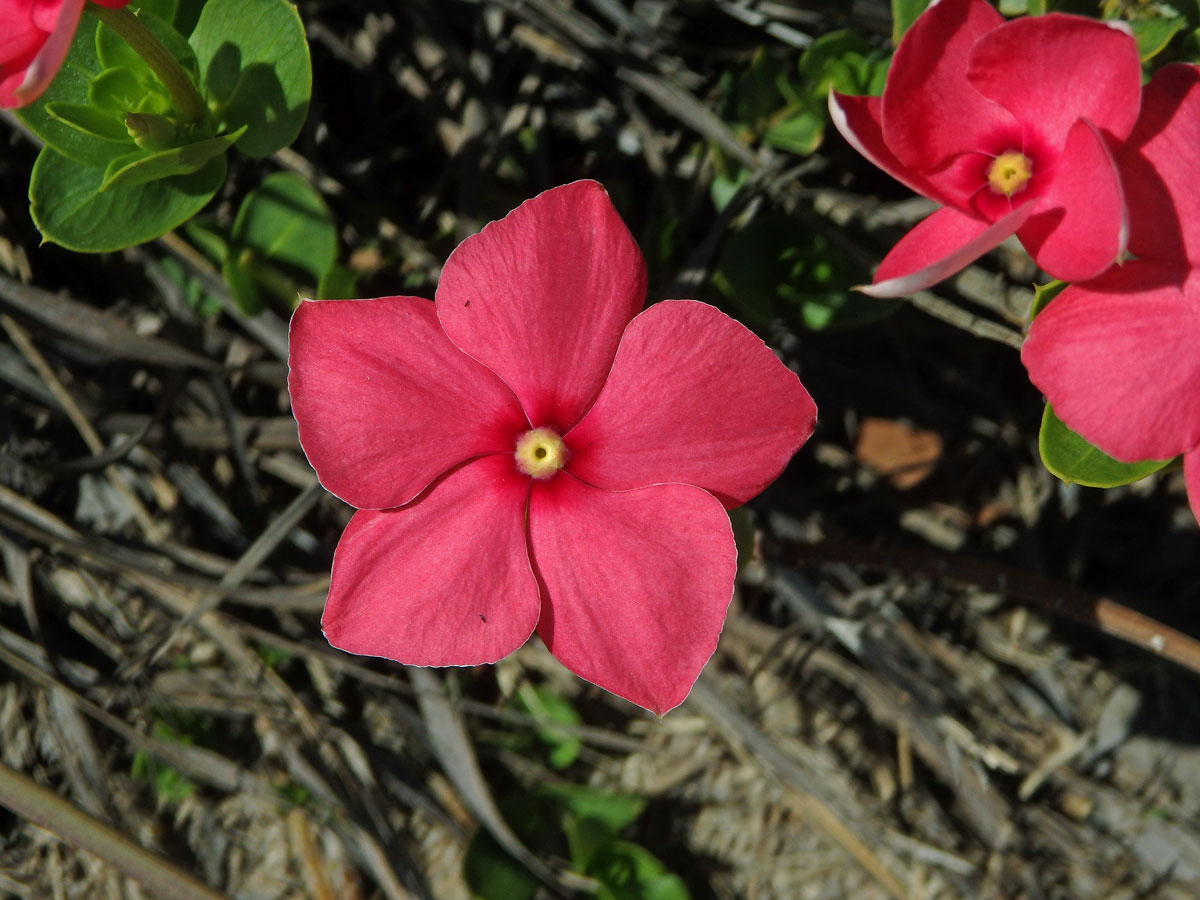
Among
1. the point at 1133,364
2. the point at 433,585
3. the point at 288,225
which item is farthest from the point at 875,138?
the point at 288,225

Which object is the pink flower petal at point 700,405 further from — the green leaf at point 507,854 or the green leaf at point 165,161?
the green leaf at point 507,854

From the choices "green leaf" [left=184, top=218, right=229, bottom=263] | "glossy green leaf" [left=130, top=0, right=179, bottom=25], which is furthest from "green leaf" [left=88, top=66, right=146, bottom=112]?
"green leaf" [left=184, top=218, right=229, bottom=263]

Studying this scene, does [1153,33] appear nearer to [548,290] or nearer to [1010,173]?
[1010,173]

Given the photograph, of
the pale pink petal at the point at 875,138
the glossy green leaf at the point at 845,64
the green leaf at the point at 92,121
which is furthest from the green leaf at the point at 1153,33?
the green leaf at the point at 92,121

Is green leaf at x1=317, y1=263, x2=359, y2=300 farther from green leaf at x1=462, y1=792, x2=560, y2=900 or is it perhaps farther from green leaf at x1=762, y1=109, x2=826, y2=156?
green leaf at x1=462, y1=792, x2=560, y2=900

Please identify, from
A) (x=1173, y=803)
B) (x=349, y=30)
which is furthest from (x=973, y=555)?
(x=349, y=30)

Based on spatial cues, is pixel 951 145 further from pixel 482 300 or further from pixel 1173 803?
pixel 1173 803
